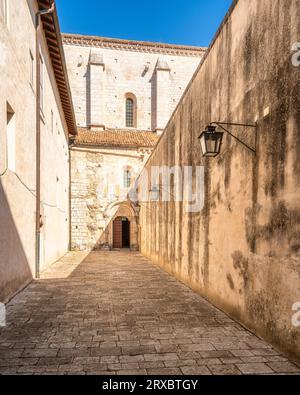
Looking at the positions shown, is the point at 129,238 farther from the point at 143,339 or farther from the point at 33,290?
the point at 143,339

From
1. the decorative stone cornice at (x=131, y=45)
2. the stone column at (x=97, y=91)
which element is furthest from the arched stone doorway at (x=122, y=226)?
the decorative stone cornice at (x=131, y=45)

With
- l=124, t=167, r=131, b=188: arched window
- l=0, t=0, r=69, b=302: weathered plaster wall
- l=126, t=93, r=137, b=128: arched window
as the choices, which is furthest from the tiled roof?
l=0, t=0, r=69, b=302: weathered plaster wall

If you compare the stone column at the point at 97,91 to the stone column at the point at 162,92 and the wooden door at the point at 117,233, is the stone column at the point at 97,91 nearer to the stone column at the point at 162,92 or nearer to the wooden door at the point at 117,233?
the stone column at the point at 162,92

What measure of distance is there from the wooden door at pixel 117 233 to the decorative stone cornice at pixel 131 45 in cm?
1415

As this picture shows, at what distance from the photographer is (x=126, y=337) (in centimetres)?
446

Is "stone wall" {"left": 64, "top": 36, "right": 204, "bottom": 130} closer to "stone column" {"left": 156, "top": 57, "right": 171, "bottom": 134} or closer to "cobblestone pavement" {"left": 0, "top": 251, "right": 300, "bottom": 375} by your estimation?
"stone column" {"left": 156, "top": 57, "right": 171, "bottom": 134}

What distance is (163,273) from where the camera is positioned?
1084cm

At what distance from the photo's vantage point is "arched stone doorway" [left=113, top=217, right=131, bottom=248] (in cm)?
2270

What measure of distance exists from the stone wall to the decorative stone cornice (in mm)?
80

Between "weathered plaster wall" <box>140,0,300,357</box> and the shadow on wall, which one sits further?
the shadow on wall

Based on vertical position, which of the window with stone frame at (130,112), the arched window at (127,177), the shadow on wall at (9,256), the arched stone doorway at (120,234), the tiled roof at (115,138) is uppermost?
the window with stone frame at (130,112)

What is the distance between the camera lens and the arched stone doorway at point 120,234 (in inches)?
894
